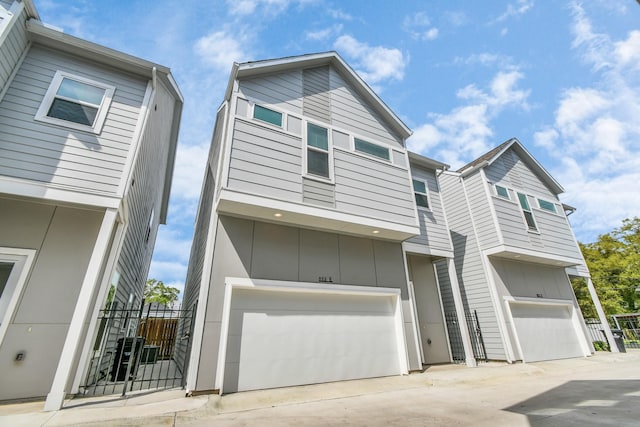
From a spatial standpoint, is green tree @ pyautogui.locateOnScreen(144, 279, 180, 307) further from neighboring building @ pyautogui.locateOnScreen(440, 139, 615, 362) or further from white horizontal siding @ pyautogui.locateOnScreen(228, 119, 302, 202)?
neighboring building @ pyautogui.locateOnScreen(440, 139, 615, 362)

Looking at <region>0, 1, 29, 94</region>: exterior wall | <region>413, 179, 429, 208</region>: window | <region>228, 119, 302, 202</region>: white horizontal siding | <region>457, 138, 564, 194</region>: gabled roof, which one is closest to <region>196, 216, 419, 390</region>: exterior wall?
<region>228, 119, 302, 202</region>: white horizontal siding

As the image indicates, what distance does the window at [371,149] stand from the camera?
27.3 ft

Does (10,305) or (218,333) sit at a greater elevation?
(10,305)

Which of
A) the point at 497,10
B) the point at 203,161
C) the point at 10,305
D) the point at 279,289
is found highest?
the point at 497,10

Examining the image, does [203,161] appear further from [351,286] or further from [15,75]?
[351,286]

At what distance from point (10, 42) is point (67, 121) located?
1797 millimetres

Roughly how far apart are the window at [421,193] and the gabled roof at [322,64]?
218cm

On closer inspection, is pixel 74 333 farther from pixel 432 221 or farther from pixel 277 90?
pixel 432 221

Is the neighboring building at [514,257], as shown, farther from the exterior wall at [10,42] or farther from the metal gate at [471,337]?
the exterior wall at [10,42]

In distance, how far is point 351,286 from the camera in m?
7.08

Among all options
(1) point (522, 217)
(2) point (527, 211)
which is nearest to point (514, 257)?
(1) point (522, 217)

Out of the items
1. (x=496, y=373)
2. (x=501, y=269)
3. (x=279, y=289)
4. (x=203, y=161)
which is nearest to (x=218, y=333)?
(x=279, y=289)

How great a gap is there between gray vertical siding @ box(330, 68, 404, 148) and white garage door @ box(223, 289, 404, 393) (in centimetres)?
512

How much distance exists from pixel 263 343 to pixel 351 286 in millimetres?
2589
